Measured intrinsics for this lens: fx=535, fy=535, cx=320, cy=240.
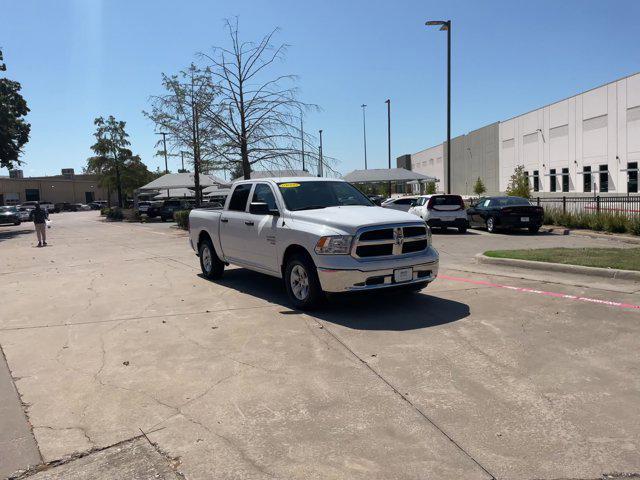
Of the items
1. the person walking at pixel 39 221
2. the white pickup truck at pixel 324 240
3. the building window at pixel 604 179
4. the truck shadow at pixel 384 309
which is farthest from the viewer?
the building window at pixel 604 179

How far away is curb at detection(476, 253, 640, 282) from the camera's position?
8853 mm

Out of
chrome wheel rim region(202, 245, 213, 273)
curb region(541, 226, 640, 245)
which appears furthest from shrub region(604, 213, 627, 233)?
chrome wheel rim region(202, 245, 213, 273)

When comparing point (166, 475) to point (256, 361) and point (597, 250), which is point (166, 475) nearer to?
point (256, 361)

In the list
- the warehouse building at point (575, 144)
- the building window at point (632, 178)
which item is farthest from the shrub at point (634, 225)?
the building window at point (632, 178)

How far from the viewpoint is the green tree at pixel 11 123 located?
3195 cm

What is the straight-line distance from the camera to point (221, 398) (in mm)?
4395

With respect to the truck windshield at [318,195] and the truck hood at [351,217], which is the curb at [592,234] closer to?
the truck windshield at [318,195]

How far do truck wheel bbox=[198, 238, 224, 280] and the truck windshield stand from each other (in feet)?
8.13

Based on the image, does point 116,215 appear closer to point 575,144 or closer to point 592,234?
point 575,144

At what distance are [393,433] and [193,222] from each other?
7.79 metres

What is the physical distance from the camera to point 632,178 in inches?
1454

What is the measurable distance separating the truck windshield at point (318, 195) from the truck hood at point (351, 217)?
0.29 m

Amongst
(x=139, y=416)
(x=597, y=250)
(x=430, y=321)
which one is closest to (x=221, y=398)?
(x=139, y=416)

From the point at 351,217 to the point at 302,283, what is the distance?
44.1 inches
